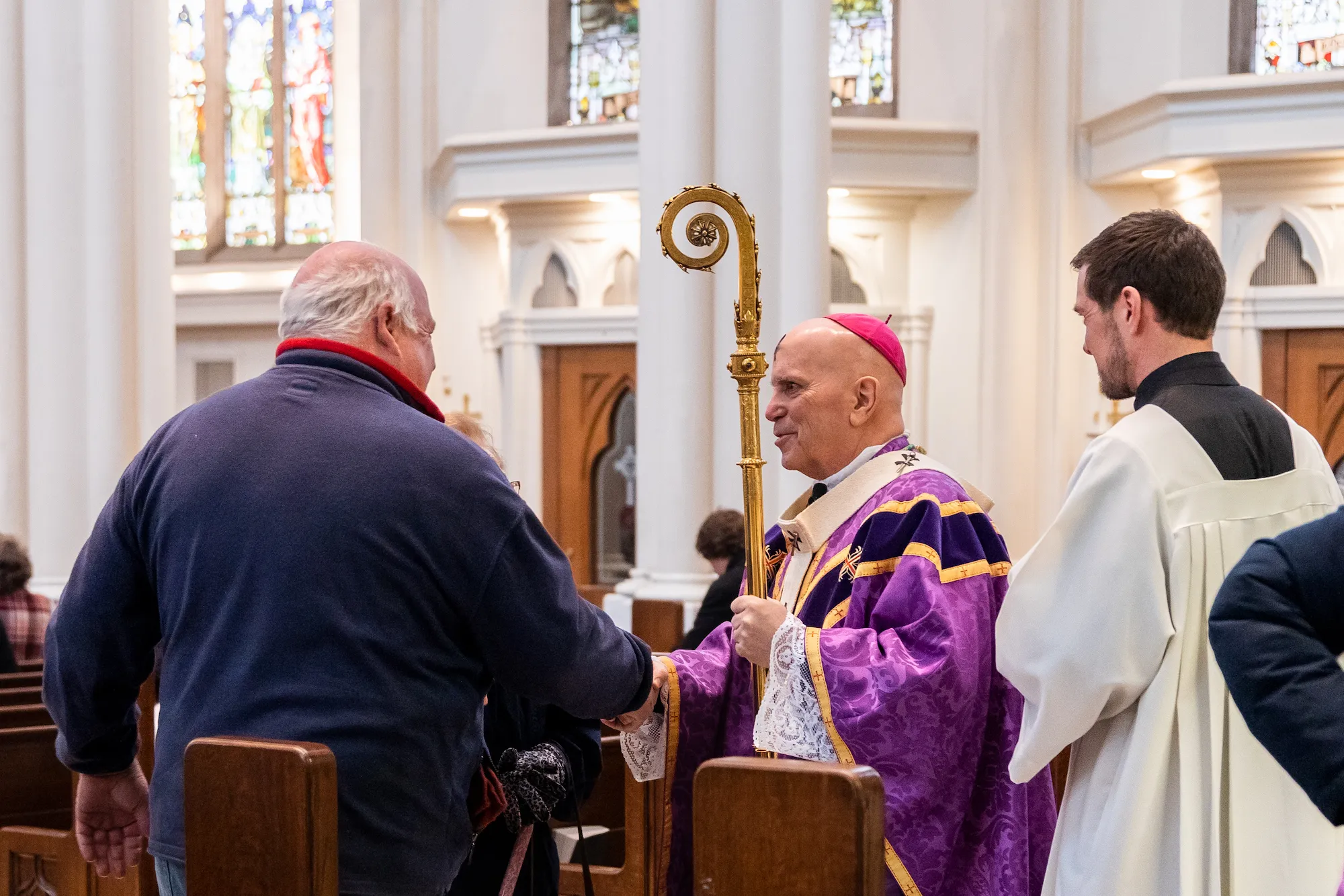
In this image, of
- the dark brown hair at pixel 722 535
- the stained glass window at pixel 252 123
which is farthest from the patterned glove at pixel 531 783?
the stained glass window at pixel 252 123

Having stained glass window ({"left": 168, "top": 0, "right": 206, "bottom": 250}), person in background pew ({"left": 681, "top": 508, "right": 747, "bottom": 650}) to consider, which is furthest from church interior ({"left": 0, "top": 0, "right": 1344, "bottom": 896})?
stained glass window ({"left": 168, "top": 0, "right": 206, "bottom": 250})

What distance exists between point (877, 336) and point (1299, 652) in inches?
67.7

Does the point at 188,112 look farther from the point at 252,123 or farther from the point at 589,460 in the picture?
the point at 589,460

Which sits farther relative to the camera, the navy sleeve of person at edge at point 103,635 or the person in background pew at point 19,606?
the person in background pew at point 19,606

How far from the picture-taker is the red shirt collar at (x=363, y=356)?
7.77 feet

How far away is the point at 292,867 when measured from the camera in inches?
75.7

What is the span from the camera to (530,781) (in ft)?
9.12

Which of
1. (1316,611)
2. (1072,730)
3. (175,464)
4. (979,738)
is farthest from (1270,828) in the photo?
(175,464)

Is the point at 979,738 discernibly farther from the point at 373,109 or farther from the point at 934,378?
the point at 373,109

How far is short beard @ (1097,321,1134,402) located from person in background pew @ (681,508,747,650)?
10.8ft

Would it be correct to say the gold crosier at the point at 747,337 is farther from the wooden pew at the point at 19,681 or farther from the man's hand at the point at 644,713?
the wooden pew at the point at 19,681

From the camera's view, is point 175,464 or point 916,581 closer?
point 175,464

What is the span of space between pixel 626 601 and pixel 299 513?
21.1 ft

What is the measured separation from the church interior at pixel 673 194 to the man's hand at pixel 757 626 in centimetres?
279
